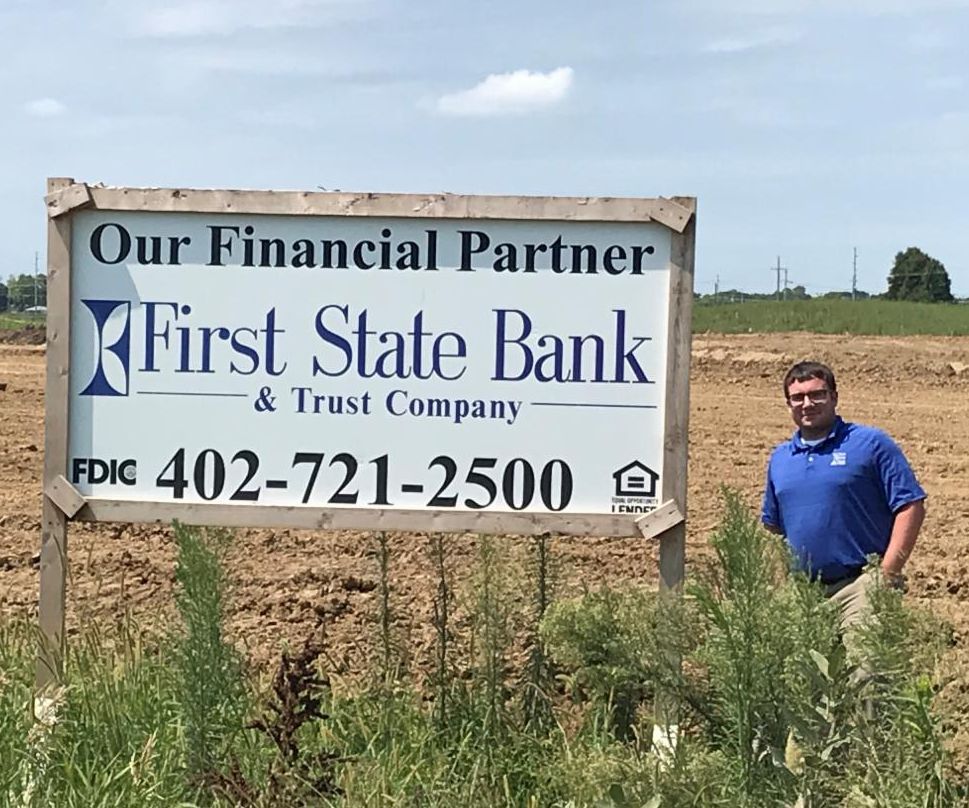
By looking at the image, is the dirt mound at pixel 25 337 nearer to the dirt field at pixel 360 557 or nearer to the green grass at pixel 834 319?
the green grass at pixel 834 319

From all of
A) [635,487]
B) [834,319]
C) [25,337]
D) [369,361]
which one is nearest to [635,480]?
[635,487]

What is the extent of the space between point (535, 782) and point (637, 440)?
4.26 feet

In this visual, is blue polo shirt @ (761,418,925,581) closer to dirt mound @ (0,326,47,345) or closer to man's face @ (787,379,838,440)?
man's face @ (787,379,838,440)

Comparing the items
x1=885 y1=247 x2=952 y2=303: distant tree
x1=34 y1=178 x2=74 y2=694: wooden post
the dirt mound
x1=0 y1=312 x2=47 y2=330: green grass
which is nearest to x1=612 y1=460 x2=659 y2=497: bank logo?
x1=34 y1=178 x2=74 y2=694: wooden post

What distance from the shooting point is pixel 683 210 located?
5051mm

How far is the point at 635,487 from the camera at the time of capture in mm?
5129

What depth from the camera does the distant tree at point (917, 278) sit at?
74188mm

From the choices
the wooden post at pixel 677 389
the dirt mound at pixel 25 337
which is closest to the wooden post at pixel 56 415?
the wooden post at pixel 677 389

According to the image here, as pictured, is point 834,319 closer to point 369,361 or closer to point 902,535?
point 902,535

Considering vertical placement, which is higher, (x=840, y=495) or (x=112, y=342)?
(x=112, y=342)

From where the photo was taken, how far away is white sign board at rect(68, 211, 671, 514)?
16.8 feet

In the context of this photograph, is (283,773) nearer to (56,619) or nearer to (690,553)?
(56,619)

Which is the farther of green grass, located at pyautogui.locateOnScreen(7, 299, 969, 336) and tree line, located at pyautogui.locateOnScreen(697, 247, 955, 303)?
tree line, located at pyautogui.locateOnScreen(697, 247, 955, 303)

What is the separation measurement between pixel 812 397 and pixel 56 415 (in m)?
2.88
